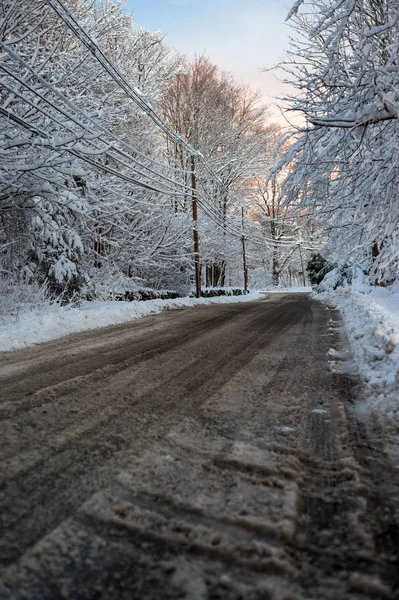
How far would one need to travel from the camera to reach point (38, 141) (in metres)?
6.65

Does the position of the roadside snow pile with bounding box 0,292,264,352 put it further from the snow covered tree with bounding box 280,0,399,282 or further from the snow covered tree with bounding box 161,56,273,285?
the snow covered tree with bounding box 161,56,273,285

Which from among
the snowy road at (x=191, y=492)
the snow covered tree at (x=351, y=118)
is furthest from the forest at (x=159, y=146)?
the snowy road at (x=191, y=492)

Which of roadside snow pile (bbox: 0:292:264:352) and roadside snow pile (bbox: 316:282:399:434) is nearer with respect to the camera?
roadside snow pile (bbox: 316:282:399:434)

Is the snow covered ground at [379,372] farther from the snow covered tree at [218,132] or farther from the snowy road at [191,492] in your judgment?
the snow covered tree at [218,132]

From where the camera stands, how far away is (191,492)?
1.69m

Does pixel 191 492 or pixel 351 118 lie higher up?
pixel 351 118

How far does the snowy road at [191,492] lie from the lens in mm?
1205

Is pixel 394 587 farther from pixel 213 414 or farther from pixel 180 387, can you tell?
pixel 180 387

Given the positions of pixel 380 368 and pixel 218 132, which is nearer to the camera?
pixel 380 368

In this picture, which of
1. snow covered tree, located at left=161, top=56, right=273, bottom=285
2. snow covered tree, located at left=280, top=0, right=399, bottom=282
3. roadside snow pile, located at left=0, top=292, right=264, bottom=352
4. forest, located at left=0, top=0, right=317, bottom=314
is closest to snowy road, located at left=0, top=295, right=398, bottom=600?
roadside snow pile, located at left=0, top=292, right=264, bottom=352

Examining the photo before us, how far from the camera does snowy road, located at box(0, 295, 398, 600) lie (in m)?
1.21

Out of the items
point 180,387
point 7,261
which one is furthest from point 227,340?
point 7,261

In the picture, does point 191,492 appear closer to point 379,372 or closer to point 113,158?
point 379,372

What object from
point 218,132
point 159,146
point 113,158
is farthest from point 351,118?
point 218,132
